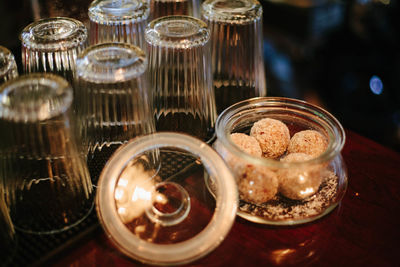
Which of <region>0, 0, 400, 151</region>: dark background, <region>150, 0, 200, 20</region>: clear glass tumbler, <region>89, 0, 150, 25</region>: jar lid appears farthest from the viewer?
<region>0, 0, 400, 151</region>: dark background

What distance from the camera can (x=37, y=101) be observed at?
21.6 inches

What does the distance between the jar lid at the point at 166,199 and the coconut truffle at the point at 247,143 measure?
68 mm

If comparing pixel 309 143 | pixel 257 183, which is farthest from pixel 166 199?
pixel 309 143

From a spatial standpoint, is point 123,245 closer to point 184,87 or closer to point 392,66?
point 184,87

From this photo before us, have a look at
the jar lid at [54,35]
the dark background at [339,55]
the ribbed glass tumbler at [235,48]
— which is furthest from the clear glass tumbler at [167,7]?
the dark background at [339,55]

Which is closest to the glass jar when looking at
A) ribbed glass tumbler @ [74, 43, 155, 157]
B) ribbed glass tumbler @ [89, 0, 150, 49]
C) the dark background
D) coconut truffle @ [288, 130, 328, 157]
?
coconut truffle @ [288, 130, 328, 157]

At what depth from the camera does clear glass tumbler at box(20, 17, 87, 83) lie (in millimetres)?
712

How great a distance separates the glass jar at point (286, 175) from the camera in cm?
65

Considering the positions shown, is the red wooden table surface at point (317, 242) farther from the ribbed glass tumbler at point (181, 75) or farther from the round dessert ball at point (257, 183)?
the ribbed glass tumbler at point (181, 75)

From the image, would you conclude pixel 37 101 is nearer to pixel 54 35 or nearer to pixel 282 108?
pixel 54 35

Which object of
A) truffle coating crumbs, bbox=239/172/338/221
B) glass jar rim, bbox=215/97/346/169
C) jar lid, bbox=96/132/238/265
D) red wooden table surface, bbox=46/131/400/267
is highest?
glass jar rim, bbox=215/97/346/169

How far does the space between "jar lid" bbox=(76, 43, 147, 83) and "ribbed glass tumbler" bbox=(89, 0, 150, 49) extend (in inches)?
5.5

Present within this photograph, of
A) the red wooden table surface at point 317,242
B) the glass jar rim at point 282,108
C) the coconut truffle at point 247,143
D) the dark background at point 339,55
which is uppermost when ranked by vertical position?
the glass jar rim at point 282,108

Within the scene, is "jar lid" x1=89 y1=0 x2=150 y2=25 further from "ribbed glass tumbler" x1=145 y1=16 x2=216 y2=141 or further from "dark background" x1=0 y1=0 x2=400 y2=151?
"dark background" x1=0 y1=0 x2=400 y2=151
